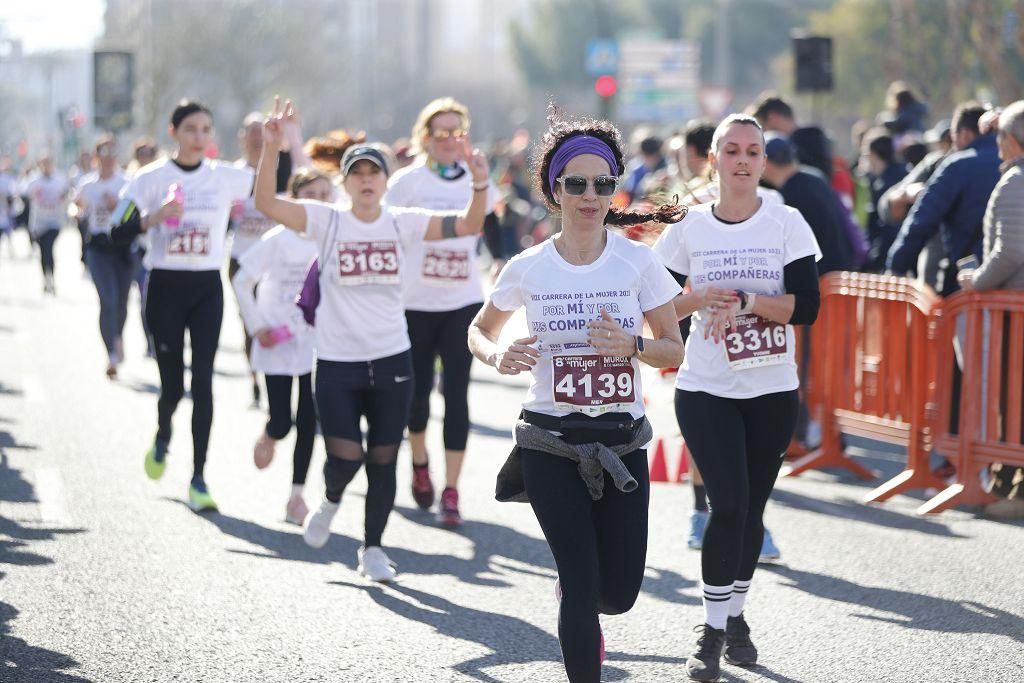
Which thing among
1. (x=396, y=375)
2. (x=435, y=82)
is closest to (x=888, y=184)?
(x=396, y=375)

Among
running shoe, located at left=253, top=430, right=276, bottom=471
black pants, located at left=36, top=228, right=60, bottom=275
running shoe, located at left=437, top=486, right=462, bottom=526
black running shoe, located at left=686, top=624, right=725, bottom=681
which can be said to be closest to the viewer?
black running shoe, located at left=686, top=624, right=725, bottom=681

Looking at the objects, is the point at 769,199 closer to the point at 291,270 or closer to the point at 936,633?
the point at 936,633

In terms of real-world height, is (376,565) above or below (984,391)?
below

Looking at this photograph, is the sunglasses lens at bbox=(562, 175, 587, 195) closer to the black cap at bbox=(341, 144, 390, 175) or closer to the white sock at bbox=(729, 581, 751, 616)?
the white sock at bbox=(729, 581, 751, 616)

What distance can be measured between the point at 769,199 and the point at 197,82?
298ft

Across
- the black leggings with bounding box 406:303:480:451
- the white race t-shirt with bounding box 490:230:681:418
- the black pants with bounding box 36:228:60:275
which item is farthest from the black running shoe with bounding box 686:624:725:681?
the black pants with bounding box 36:228:60:275

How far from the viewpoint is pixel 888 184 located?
12922mm

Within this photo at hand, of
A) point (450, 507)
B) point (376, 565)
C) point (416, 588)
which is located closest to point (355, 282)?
point (376, 565)

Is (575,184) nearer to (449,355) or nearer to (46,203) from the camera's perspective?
(449,355)

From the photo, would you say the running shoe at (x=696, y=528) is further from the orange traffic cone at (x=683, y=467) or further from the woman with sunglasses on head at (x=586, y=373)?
the woman with sunglasses on head at (x=586, y=373)

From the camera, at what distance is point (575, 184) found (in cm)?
500

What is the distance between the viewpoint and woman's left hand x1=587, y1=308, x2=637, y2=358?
4.80 m

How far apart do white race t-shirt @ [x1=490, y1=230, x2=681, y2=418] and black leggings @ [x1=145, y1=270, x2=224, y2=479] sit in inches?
166

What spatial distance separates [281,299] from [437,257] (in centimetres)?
96
